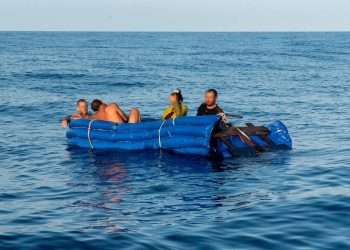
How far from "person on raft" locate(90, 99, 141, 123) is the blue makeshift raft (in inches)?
10.9

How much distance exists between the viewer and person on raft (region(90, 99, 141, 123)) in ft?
49.3

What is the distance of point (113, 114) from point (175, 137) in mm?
1897

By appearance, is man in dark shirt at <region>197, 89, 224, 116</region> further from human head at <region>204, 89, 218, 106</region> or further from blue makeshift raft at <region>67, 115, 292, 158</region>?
blue makeshift raft at <region>67, 115, 292, 158</region>

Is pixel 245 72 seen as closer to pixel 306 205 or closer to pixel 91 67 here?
pixel 91 67

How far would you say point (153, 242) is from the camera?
26.4 ft

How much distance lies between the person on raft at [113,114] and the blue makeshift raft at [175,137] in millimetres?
277

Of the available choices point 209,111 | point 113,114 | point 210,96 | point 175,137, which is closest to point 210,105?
point 209,111

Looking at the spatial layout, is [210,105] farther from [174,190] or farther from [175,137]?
[174,190]

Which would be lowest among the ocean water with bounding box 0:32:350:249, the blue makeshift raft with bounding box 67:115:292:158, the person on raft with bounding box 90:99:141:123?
the ocean water with bounding box 0:32:350:249

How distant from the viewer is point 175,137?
14156 millimetres

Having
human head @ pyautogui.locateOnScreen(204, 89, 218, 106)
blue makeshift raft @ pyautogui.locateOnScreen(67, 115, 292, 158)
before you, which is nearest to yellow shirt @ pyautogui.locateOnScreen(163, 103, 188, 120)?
blue makeshift raft @ pyautogui.locateOnScreen(67, 115, 292, 158)

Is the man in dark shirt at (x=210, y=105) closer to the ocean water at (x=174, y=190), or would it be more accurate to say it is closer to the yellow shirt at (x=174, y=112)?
the yellow shirt at (x=174, y=112)

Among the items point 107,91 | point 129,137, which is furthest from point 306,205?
point 107,91

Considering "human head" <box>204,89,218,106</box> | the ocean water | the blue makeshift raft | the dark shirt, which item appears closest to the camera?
the ocean water
